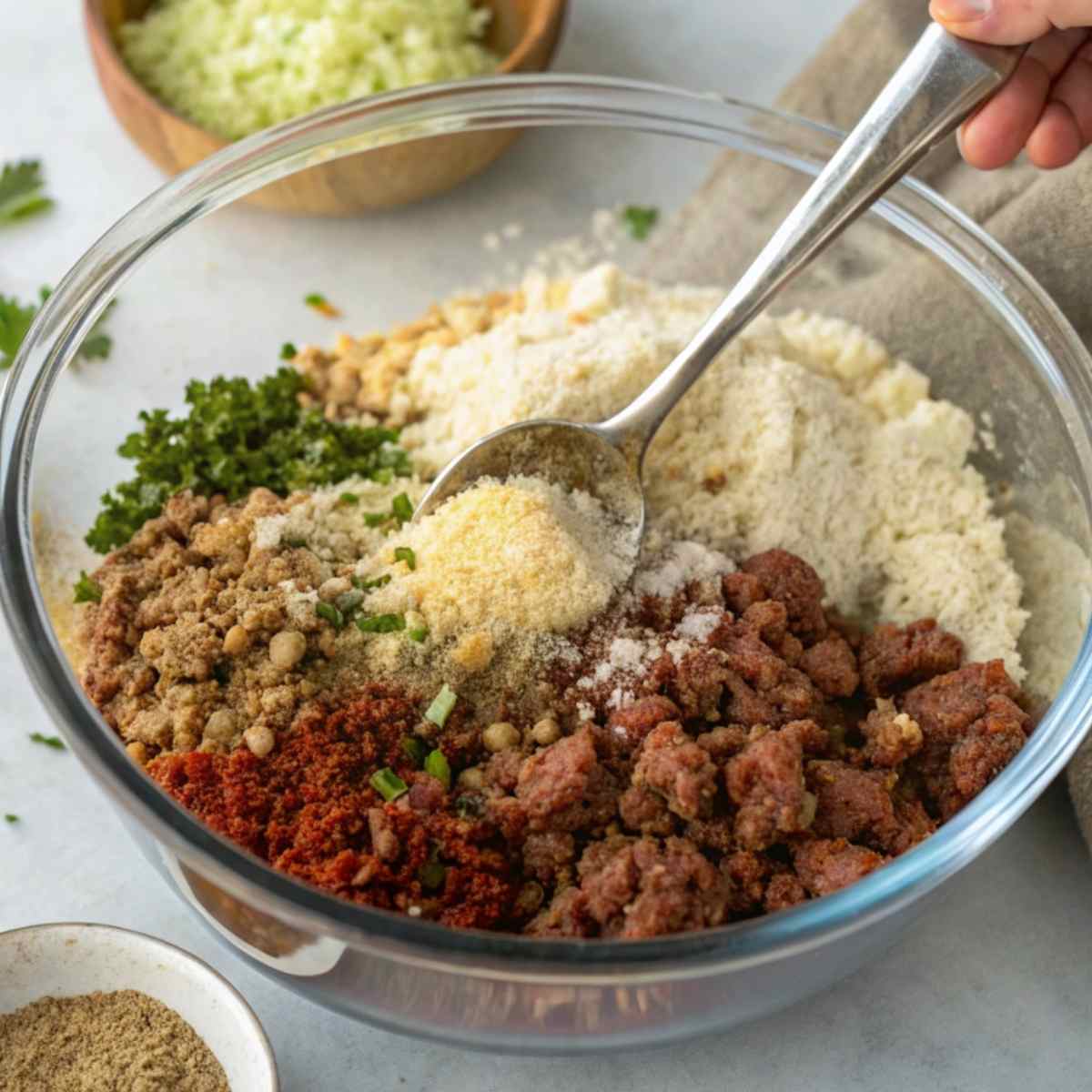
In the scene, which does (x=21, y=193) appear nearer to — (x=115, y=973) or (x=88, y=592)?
(x=88, y=592)

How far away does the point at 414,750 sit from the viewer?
1968mm

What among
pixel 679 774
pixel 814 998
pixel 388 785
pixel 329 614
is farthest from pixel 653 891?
pixel 329 614

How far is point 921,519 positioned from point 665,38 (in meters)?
1.69

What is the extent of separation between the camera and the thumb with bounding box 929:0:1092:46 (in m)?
2.00

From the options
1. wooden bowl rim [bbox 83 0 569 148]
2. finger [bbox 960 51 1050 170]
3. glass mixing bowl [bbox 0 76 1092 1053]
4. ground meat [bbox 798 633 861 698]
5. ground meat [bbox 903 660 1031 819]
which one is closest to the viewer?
glass mixing bowl [bbox 0 76 1092 1053]

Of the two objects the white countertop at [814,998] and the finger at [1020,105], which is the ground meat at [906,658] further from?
the finger at [1020,105]

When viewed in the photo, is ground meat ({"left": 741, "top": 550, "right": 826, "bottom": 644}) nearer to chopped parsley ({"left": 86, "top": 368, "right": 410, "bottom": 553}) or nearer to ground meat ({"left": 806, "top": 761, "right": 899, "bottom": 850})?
ground meat ({"left": 806, "top": 761, "right": 899, "bottom": 850})

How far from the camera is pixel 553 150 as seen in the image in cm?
314

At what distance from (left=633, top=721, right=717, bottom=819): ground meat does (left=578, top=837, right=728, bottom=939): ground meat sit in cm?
5

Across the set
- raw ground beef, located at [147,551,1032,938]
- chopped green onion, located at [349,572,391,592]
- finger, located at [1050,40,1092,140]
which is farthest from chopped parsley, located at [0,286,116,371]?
finger, located at [1050,40,1092,140]

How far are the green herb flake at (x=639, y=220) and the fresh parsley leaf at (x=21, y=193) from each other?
51.0 inches

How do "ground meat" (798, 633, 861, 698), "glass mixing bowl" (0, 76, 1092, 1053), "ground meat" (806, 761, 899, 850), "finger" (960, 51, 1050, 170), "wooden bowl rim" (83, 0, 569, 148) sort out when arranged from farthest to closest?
"wooden bowl rim" (83, 0, 569, 148) → "finger" (960, 51, 1050, 170) → "ground meat" (798, 633, 861, 698) → "ground meat" (806, 761, 899, 850) → "glass mixing bowl" (0, 76, 1092, 1053)

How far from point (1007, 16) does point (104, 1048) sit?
1.96 meters

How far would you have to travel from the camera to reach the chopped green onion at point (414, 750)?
6.43 feet
